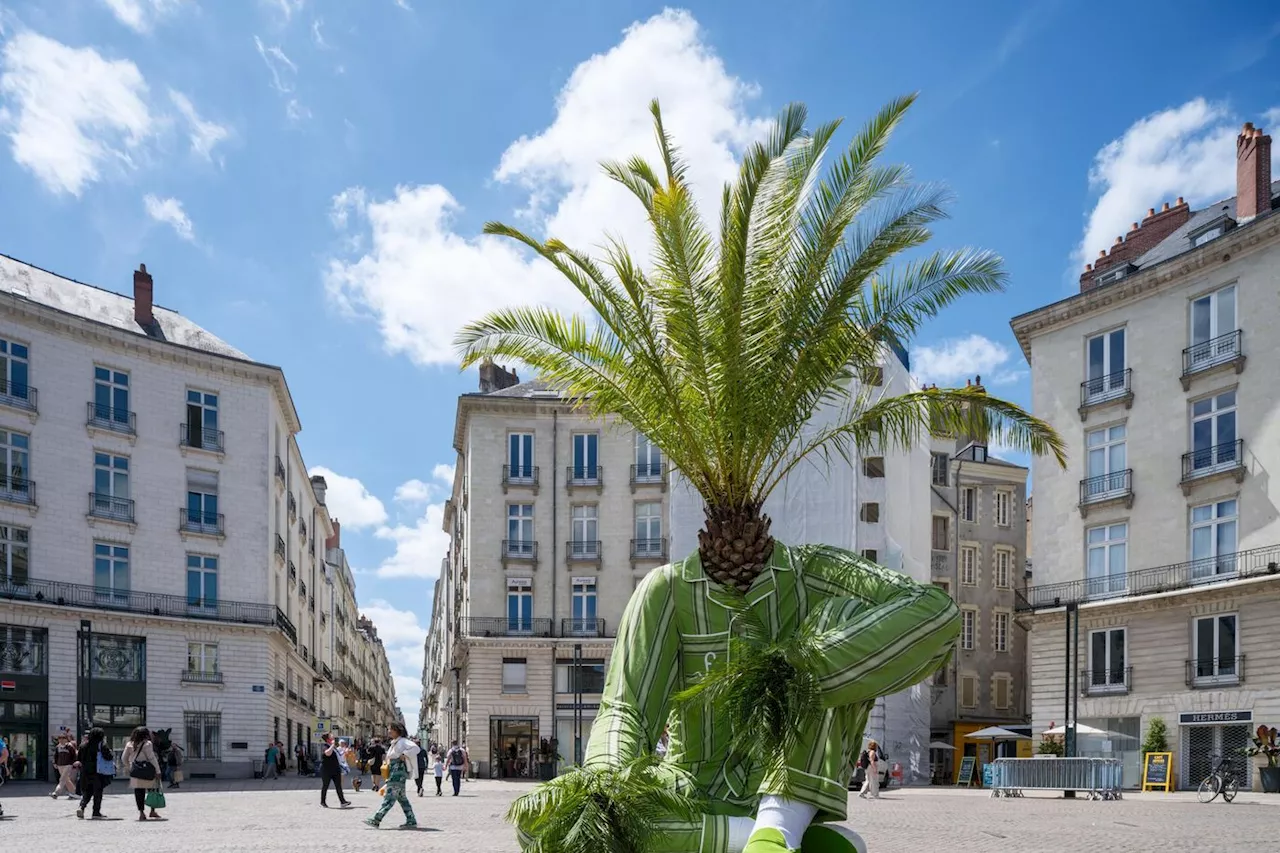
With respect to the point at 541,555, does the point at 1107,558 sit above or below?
above

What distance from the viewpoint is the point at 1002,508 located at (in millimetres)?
51562

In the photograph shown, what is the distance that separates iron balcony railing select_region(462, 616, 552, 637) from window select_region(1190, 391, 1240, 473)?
25427 millimetres

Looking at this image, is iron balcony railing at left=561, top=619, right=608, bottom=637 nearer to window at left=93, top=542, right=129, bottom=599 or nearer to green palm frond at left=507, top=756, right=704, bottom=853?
window at left=93, top=542, right=129, bottom=599

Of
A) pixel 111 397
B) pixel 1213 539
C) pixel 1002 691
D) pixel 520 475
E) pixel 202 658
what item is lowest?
pixel 1002 691

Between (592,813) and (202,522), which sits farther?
(202,522)

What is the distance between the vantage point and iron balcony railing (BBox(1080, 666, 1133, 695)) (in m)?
34.6

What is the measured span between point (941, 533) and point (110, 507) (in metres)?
31.5

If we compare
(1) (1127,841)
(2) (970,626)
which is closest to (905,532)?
(2) (970,626)

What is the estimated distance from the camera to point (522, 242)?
16.0ft

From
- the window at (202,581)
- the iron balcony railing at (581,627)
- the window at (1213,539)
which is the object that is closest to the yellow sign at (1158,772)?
the window at (1213,539)

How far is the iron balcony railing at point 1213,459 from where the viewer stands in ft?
105

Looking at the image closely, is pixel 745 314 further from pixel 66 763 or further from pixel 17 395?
pixel 17 395

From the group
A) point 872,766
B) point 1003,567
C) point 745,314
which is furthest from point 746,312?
point 1003,567

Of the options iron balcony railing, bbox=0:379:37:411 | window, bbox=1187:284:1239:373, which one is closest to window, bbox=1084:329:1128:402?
window, bbox=1187:284:1239:373
